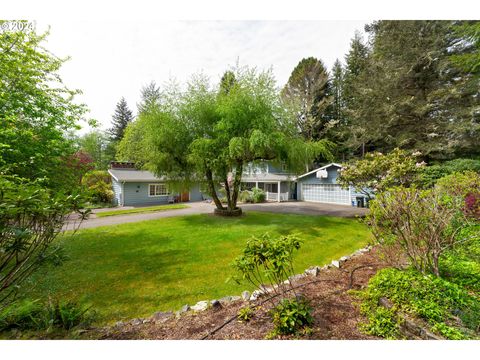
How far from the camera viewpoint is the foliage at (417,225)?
2.80 metres

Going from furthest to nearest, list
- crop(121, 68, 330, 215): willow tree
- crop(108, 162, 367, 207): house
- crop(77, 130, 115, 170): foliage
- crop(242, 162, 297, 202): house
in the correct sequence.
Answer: crop(77, 130, 115, 170): foliage, crop(242, 162, 297, 202): house, crop(108, 162, 367, 207): house, crop(121, 68, 330, 215): willow tree

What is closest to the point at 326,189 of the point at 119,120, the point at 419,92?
the point at 419,92

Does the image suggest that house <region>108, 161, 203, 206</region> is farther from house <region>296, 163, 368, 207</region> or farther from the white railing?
house <region>296, 163, 368, 207</region>

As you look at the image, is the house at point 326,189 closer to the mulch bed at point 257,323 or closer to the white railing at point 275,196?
the white railing at point 275,196

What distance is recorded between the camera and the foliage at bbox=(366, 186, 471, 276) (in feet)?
9.20

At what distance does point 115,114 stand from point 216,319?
38346mm

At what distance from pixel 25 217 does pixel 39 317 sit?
132 cm

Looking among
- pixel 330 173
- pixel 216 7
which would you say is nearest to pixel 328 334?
pixel 216 7

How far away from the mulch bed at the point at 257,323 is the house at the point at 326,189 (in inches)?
550

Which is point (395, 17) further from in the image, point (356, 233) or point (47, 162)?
point (47, 162)

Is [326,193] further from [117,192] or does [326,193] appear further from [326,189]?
[117,192]

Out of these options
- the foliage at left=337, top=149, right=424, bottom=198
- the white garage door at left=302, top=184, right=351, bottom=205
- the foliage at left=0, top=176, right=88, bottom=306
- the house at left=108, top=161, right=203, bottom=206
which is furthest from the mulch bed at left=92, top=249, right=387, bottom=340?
the white garage door at left=302, top=184, right=351, bottom=205

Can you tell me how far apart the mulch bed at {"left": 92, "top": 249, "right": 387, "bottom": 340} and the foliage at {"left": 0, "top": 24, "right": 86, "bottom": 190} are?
4.11 m

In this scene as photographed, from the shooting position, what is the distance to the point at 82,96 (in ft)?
20.9
